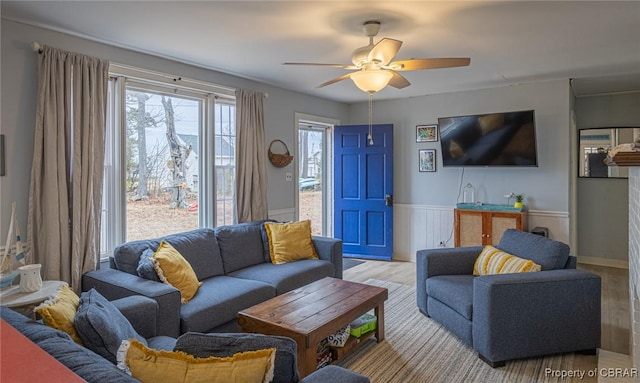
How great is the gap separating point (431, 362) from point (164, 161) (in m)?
2.97

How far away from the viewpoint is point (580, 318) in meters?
2.76

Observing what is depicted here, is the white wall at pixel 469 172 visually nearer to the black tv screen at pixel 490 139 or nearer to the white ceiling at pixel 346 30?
the black tv screen at pixel 490 139

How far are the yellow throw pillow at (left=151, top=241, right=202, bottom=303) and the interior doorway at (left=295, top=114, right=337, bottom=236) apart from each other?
268 centimetres

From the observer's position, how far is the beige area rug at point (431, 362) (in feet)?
8.57

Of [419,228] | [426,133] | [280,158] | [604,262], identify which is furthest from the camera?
[419,228]

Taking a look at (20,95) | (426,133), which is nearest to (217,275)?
(20,95)

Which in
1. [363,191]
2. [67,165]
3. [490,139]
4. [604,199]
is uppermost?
[490,139]

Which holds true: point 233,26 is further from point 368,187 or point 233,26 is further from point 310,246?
point 368,187

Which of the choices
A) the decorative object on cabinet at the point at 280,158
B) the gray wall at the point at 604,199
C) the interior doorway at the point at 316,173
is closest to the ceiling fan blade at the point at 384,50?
the decorative object on cabinet at the point at 280,158

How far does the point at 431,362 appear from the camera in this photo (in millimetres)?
2820

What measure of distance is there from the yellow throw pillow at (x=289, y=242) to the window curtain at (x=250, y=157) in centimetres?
41

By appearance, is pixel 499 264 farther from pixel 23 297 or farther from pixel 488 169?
pixel 23 297

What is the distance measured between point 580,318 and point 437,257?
3.82ft

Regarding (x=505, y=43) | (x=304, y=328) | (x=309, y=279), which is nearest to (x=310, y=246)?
(x=309, y=279)
